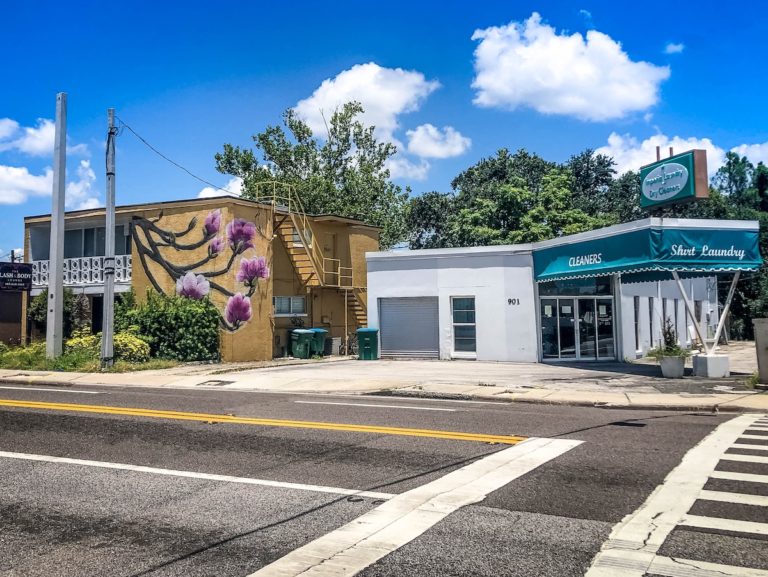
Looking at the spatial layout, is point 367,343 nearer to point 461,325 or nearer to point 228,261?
point 461,325

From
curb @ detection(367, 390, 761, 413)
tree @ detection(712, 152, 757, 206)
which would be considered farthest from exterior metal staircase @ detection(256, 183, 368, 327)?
tree @ detection(712, 152, 757, 206)

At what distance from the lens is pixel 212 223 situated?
84.3 ft

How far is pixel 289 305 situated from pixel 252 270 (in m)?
2.88

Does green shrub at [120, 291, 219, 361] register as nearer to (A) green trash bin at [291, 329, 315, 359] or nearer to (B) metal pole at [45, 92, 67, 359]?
(B) metal pole at [45, 92, 67, 359]

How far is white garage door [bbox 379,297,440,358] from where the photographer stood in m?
25.8

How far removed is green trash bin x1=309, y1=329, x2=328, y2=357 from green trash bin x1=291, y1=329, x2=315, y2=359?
0.31 m

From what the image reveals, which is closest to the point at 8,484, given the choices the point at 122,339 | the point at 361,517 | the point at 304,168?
the point at 361,517

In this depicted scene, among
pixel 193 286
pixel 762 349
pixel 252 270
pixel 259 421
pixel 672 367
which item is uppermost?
pixel 252 270

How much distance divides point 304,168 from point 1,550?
4817 centimetres

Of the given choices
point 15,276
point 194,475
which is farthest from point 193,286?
point 194,475

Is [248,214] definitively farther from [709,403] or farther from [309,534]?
[309,534]

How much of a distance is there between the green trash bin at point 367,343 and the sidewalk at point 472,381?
1707mm

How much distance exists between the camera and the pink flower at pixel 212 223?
25.6 metres

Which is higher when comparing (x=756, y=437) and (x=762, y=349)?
(x=762, y=349)
